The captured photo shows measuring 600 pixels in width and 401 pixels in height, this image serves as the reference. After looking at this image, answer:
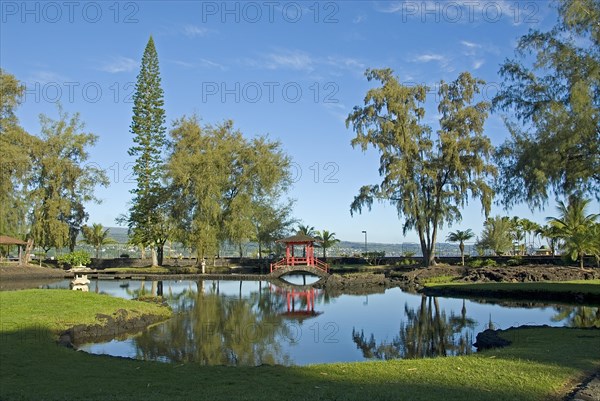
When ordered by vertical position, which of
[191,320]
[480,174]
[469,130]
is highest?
[469,130]

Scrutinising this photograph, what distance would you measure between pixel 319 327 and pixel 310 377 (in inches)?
342

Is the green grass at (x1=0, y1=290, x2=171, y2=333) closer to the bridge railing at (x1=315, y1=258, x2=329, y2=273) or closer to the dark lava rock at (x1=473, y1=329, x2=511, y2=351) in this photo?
the dark lava rock at (x1=473, y1=329, x2=511, y2=351)

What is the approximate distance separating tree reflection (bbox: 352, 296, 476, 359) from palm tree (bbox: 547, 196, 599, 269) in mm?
14600

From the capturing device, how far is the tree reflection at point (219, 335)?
11273 mm

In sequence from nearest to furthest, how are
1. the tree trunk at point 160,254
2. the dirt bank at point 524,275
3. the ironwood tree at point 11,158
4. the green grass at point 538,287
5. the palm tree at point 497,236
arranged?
the green grass at point 538,287
the dirt bank at point 524,275
the ironwood tree at point 11,158
the tree trunk at point 160,254
the palm tree at point 497,236

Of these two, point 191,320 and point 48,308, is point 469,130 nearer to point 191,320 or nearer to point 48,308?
point 191,320

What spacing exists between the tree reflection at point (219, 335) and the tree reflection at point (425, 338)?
90.0 inches

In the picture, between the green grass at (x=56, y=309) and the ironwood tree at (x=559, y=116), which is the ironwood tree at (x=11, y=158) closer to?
the green grass at (x=56, y=309)

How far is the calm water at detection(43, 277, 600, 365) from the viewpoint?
11.7 m

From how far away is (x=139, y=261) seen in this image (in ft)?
157

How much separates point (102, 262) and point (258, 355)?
129ft

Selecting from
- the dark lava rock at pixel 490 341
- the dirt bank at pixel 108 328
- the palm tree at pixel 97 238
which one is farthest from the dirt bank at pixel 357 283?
the palm tree at pixel 97 238

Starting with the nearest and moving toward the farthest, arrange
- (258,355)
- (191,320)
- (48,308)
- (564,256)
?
(258,355)
(48,308)
(191,320)
(564,256)

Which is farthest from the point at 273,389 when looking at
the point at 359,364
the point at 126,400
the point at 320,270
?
the point at 320,270
